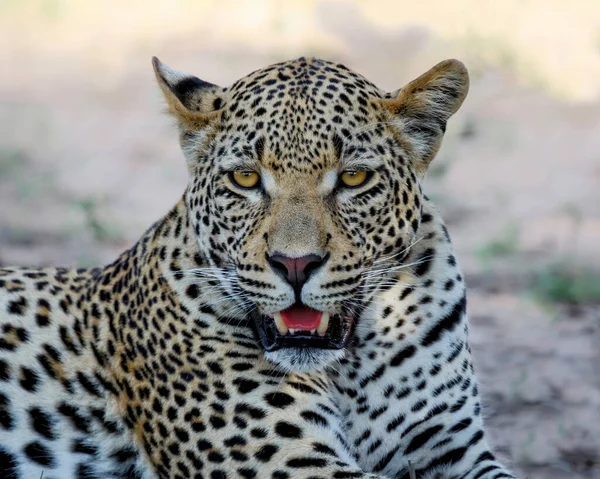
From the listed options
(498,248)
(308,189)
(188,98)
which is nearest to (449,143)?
(498,248)

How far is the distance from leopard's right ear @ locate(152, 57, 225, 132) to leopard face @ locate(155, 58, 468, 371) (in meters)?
0.01

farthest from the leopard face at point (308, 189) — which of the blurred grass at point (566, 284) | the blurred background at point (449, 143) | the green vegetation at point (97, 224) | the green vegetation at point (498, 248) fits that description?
the green vegetation at point (97, 224)

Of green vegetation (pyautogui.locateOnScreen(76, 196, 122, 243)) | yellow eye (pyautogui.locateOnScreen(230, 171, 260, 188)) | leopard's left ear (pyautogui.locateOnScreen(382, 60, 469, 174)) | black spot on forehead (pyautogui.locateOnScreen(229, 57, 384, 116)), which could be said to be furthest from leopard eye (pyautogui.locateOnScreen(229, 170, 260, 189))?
green vegetation (pyautogui.locateOnScreen(76, 196, 122, 243))

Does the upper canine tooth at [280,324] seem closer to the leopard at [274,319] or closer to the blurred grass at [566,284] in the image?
the leopard at [274,319]

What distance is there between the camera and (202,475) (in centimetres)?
652

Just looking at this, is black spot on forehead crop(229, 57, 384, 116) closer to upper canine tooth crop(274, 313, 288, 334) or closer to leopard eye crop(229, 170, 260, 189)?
leopard eye crop(229, 170, 260, 189)

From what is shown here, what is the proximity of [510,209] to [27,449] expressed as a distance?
24.2 feet

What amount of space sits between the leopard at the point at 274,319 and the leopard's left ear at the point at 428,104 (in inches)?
0.4

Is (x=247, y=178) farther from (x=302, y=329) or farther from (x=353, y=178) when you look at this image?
(x=302, y=329)

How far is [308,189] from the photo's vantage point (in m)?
6.29

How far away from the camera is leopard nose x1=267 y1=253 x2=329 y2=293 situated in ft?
19.7

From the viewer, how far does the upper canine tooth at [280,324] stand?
6.25m

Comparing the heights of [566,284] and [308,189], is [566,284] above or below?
below

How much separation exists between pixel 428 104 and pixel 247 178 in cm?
101
